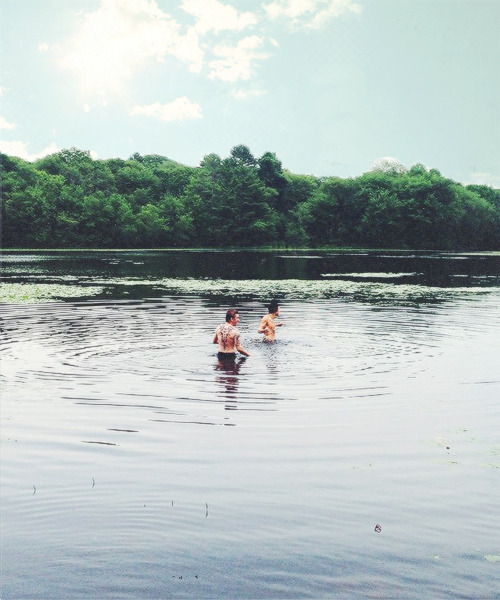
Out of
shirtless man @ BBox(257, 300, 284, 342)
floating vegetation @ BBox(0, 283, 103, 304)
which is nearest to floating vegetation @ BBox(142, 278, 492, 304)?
floating vegetation @ BBox(0, 283, 103, 304)

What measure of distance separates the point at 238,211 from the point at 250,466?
127914 mm

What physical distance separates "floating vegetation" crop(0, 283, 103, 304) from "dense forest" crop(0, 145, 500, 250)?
82329 mm

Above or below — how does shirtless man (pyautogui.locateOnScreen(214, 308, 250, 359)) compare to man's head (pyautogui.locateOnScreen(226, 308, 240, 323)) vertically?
below

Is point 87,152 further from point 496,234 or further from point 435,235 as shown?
point 496,234

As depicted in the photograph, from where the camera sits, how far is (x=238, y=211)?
136 metres

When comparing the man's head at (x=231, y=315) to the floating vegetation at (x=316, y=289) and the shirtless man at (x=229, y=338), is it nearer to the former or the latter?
the shirtless man at (x=229, y=338)

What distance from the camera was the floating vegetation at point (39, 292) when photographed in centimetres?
3434

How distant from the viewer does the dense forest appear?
12588 centimetres

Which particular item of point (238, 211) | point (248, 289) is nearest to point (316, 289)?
point (248, 289)

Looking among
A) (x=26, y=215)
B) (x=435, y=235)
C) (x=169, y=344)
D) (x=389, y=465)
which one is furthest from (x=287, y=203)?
(x=389, y=465)

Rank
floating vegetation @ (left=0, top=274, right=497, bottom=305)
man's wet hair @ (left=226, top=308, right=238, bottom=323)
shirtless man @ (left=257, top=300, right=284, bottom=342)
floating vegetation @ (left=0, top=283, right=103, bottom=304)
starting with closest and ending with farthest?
man's wet hair @ (left=226, top=308, right=238, bottom=323), shirtless man @ (left=257, top=300, right=284, bottom=342), floating vegetation @ (left=0, top=283, right=103, bottom=304), floating vegetation @ (left=0, top=274, right=497, bottom=305)

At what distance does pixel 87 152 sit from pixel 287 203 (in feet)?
153

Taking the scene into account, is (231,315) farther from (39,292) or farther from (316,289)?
(316,289)

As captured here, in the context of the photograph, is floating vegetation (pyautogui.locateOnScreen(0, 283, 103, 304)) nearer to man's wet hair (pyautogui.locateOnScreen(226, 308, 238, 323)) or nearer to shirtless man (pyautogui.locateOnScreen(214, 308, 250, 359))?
shirtless man (pyautogui.locateOnScreen(214, 308, 250, 359))
